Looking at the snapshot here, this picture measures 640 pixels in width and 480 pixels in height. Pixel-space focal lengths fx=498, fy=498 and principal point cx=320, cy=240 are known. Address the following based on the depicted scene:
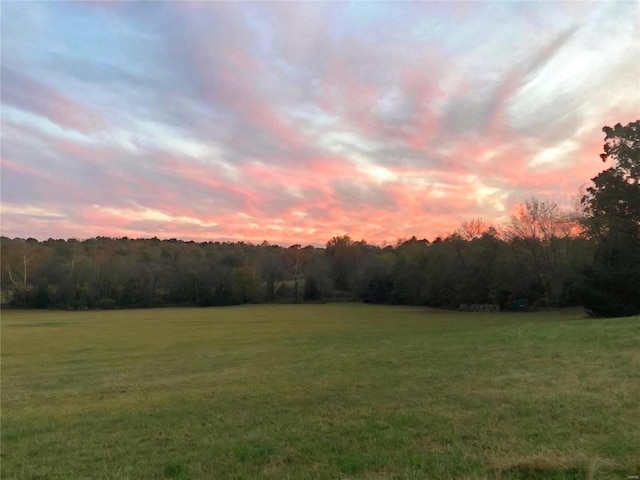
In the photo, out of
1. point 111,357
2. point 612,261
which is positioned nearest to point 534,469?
point 111,357

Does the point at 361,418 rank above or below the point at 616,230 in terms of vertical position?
below

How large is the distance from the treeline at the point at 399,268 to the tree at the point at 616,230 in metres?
0.08

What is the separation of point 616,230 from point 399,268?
72636 mm

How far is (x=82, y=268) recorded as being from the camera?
407ft

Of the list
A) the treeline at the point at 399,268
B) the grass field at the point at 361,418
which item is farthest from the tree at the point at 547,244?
the grass field at the point at 361,418

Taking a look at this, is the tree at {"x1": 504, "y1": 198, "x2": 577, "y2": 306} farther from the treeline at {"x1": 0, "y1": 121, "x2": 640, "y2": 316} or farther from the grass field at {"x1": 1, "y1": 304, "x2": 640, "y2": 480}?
the grass field at {"x1": 1, "y1": 304, "x2": 640, "y2": 480}

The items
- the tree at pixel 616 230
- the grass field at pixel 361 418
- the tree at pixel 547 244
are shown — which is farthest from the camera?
the tree at pixel 547 244

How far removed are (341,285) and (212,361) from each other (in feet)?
376

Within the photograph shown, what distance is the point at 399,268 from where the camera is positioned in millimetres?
110750

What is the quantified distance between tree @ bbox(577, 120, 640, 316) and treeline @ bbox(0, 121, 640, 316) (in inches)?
3.2

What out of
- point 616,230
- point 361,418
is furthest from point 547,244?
point 361,418

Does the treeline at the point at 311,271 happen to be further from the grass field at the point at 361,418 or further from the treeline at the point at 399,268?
the grass field at the point at 361,418

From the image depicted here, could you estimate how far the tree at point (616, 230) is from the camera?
35.2m

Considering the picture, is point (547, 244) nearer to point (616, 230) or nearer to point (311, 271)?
point (616, 230)
